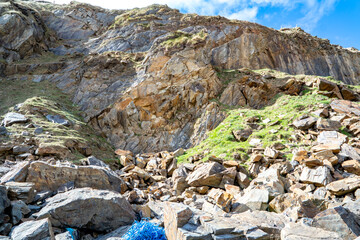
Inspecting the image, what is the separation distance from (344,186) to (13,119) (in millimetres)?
14027

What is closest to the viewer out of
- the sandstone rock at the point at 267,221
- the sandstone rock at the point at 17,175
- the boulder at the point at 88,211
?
the sandstone rock at the point at 267,221

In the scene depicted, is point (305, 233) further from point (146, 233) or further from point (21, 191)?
point (21, 191)

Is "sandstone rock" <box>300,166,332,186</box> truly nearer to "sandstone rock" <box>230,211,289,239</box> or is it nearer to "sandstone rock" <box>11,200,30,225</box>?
"sandstone rock" <box>230,211,289,239</box>

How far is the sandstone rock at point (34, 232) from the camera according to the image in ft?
12.3

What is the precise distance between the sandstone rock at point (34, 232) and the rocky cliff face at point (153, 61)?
982cm

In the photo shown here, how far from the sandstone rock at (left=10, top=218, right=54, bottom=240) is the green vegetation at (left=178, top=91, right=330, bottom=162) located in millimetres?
7247

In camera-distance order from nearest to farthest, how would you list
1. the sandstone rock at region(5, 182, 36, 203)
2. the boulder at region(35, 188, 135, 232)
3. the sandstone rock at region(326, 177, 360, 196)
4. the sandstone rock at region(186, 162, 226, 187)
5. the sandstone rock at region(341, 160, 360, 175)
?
1. the boulder at region(35, 188, 135, 232)
2. the sandstone rock at region(5, 182, 36, 203)
3. the sandstone rock at region(326, 177, 360, 196)
4. the sandstone rock at region(341, 160, 360, 175)
5. the sandstone rock at region(186, 162, 226, 187)

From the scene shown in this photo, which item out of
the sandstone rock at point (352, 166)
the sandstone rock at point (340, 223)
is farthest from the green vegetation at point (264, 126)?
the sandstone rock at point (340, 223)

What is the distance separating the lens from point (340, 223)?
148 inches

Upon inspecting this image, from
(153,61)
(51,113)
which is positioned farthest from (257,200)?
(153,61)

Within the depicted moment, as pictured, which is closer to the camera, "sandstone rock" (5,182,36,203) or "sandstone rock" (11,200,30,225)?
"sandstone rock" (11,200,30,225)

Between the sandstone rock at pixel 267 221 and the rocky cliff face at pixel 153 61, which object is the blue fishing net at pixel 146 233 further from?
the rocky cliff face at pixel 153 61

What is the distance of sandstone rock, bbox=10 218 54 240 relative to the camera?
12.3ft

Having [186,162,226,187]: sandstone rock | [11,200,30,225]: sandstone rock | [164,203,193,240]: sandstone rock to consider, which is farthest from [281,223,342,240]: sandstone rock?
[11,200,30,225]: sandstone rock
